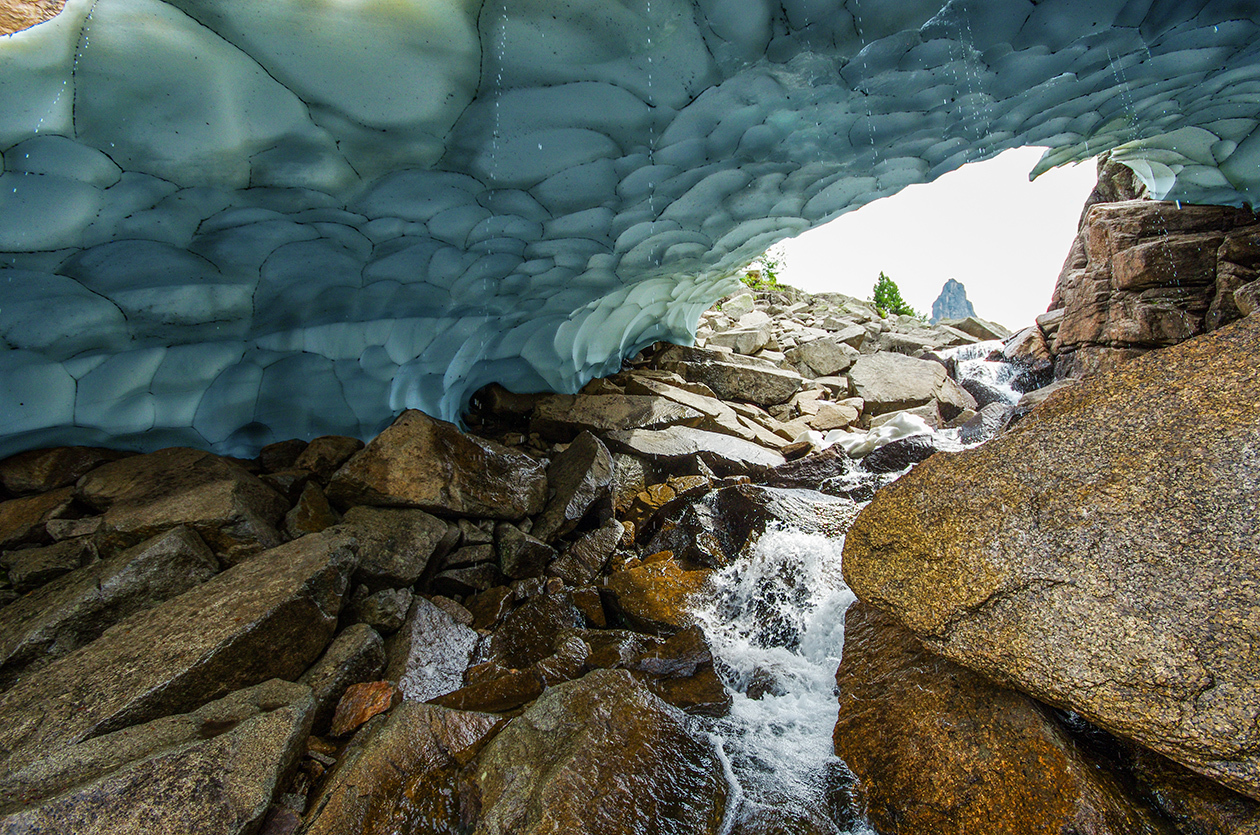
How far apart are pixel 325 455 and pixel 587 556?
273 centimetres

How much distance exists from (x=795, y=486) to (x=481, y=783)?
190 inches

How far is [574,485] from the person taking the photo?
565 centimetres

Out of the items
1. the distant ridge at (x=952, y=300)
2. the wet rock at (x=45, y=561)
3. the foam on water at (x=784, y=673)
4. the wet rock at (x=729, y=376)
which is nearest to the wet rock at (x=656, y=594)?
the foam on water at (x=784, y=673)

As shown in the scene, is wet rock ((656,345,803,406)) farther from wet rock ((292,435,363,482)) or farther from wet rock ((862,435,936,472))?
wet rock ((292,435,363,482))

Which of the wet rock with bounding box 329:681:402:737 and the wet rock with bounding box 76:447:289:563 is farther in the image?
the wet rock with bounding box 76:447:289:563

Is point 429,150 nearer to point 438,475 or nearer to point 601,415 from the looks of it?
point 438,475

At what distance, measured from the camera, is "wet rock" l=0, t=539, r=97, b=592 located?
3.80 m

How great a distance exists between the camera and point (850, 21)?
10.7ft

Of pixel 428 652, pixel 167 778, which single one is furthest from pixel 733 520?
pixel 167 778

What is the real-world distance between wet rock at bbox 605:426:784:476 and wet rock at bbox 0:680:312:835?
437 centimetres

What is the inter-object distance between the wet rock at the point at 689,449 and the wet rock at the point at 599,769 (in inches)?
145

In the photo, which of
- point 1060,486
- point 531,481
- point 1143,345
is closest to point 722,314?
point 1143,345

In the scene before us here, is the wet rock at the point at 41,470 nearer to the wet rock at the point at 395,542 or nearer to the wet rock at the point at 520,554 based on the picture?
the wet rock at the point at 395,542

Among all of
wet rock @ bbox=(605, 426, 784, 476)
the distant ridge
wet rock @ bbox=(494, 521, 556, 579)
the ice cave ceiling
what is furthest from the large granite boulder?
the distant ridge
